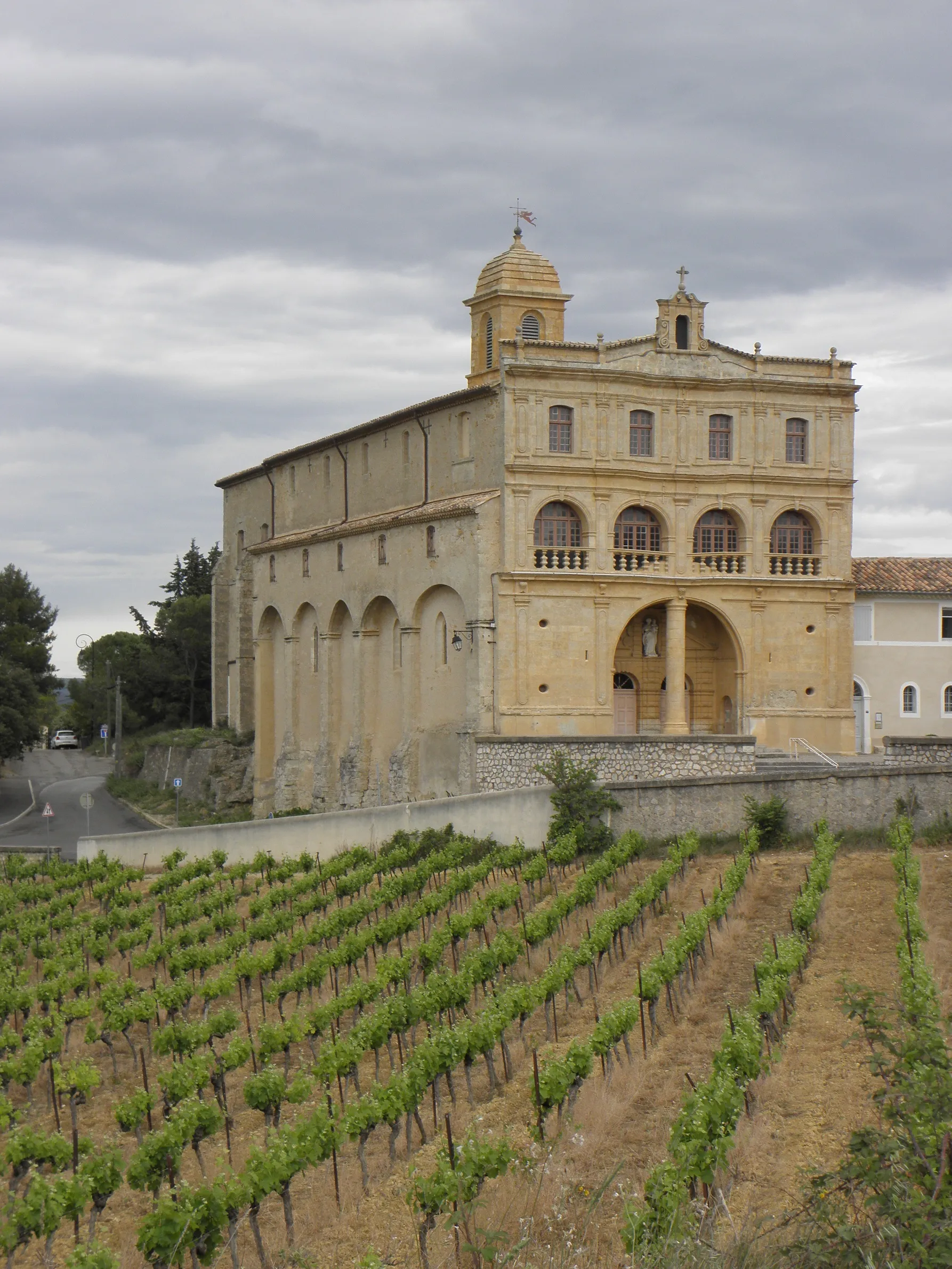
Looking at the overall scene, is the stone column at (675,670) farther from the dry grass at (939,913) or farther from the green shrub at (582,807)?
the dry grass at (939,913)

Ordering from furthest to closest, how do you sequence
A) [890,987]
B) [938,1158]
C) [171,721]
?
1. [171,721]
2. [890,987]
3. [938,1158]

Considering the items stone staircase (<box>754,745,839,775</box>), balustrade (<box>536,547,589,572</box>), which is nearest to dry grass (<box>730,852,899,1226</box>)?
stone staircase (<box>754,745,839,775</box>)

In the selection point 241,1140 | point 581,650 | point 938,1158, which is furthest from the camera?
point 581,650

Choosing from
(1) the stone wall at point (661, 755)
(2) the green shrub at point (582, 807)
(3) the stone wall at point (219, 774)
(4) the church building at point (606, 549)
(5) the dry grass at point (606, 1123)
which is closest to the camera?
(5) the dry grass at point (606, 1123)

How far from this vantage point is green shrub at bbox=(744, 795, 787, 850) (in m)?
31.9

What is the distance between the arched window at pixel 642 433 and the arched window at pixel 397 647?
8491mm

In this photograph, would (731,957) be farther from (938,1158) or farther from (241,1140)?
(938,1158)

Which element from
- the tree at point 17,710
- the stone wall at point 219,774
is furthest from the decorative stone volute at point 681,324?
the tree at point 17,710

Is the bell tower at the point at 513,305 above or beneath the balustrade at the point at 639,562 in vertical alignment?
→ above

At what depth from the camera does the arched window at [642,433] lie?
134ft

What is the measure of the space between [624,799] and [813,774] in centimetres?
406

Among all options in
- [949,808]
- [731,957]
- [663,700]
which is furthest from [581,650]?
[731,957]

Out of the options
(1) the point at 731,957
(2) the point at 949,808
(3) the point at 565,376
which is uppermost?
(3) the point at 565,376

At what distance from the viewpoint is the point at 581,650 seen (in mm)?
39531
